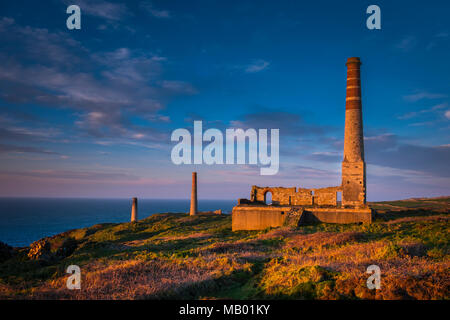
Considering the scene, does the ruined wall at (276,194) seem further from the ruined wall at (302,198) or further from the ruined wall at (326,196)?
the ruined wall at (326,196)

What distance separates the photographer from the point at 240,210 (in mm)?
26438

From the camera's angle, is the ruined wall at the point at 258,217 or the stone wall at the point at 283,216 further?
the ruined wall at the point at 258,217

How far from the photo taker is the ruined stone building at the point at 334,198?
976 inches

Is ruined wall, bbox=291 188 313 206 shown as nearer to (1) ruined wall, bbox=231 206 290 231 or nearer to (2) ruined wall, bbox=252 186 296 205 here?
(2) ruined wall, bbox=252 186 296 205

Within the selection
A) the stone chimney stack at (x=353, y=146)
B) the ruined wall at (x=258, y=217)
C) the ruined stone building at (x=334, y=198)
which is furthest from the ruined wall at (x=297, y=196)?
the ruined wall at (x=258, y=217)

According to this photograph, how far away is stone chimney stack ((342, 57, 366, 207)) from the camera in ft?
92.0

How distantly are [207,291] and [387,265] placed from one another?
5729mm

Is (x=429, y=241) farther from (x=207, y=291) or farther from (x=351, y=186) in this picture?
(x=351, y=186)

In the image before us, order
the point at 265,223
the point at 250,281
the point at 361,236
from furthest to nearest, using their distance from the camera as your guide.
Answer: the point at 265,223, the point at 361,236, the point at 250,281

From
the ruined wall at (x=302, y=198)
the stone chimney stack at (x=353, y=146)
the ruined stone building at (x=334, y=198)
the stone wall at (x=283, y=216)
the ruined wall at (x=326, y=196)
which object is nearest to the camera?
the stone wall at (x=283, y=216)

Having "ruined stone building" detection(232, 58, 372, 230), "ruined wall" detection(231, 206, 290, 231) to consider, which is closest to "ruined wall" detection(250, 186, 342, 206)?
"ruined stone building" detection(232, 58, 372, 230)

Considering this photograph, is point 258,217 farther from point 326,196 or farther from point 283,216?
point 326,196

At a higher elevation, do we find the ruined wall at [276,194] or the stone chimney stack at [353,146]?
the stone chimney stack at [353,146]
